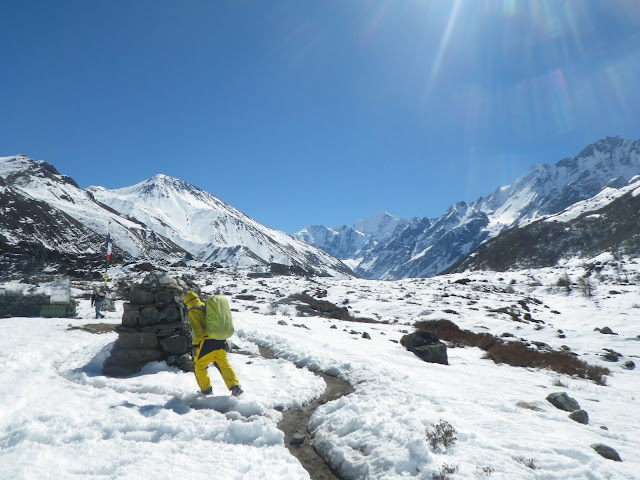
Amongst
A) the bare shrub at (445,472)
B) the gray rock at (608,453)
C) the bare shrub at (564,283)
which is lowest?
the bare shrub at (445,472)

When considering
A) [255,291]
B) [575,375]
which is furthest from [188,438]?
[255,291]

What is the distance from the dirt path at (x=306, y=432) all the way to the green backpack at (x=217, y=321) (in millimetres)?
2727

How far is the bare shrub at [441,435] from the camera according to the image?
22.9 feet

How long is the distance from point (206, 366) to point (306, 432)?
10.3 feet

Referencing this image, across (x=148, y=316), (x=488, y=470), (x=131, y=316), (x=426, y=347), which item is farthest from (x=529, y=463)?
(x=426, y=347)

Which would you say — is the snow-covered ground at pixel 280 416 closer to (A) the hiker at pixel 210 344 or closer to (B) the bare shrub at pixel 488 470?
(B) the bare shrub at pixel 488 470

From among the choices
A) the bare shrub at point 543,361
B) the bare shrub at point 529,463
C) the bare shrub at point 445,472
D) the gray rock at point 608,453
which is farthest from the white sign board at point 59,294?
the gray rock at point 608,453

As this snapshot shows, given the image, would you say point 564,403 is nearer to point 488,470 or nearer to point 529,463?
point 529,463

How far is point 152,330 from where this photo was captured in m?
12.2

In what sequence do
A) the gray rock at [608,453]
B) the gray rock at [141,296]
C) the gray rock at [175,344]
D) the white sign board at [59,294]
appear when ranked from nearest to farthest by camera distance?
the gray rock at [608,453]
the gray rock at [175,344]
the gray rock at [141,296]
the white sign board at [59,294]

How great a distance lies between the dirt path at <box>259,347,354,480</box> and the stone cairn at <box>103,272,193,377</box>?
14.8 ft

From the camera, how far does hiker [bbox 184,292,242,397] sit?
9.44m

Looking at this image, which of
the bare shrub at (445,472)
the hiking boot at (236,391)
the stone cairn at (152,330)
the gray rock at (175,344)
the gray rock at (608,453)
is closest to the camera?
the bare shrub at (445,472)

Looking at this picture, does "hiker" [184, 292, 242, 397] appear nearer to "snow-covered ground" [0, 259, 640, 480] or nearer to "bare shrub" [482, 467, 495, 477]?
"snow-covered ground" [0, 259, 640, 480]
